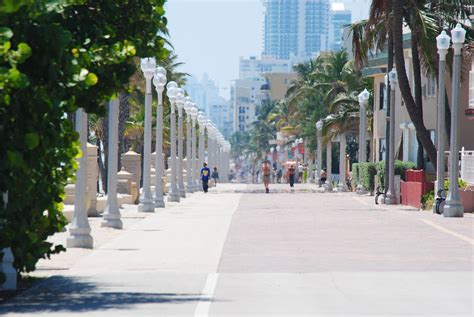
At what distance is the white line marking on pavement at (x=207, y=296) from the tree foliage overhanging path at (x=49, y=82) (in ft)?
6.57

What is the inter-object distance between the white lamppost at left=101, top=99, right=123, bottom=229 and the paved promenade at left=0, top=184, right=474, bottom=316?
0.38 metres

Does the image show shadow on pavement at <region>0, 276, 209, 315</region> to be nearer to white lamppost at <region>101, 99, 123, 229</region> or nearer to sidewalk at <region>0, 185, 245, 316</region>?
sidewalk at <region>0, 185, 245, 316</region>

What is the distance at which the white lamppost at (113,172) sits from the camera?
96.1 ft

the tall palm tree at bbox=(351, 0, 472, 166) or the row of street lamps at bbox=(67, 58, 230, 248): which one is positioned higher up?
the tall palm tree at bbox=(351, 0, 472, 166)

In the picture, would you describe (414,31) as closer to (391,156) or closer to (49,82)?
(391,156)

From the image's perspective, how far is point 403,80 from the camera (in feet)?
149

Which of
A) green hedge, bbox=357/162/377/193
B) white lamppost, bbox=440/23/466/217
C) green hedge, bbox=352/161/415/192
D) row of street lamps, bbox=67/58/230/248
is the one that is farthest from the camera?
green hedge, bbox=357/162/377/193

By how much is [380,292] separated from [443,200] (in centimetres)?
2221

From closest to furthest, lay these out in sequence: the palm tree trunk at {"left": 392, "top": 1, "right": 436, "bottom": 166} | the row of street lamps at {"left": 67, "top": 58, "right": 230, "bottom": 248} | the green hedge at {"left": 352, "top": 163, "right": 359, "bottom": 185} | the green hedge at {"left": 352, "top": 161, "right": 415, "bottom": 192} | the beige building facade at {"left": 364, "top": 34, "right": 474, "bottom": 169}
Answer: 1. the row of street lamps at {"left": 67, "top": 58, "right": 230, "bottom": 248}
2. the palm tree trunk at {"left": 392, "top": 1, "right": 436, "bottom": 166}
3. the green hedge at {"left": 352, "top": 161, "right": 415, "bottom": 192}
4. the beige building facade at {"left": 364, "top": 34, "right": 474, "bottom": 169}
5. the green hedge at {"left": 352, "top": 163, "right": 359, "bottom": 185}

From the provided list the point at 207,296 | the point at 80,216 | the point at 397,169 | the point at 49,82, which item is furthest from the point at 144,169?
the point at 49,82

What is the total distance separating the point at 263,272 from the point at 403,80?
28.6 meters

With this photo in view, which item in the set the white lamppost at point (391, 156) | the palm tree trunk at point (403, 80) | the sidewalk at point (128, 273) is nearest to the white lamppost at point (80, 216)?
the sidewalk at point (128, 273)

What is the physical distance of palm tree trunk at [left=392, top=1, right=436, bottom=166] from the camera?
150ft

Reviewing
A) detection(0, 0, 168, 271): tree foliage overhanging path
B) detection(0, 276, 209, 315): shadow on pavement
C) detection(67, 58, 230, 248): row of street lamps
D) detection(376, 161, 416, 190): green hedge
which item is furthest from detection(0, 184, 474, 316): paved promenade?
detection(376, 161, 416, 190): green hedge
